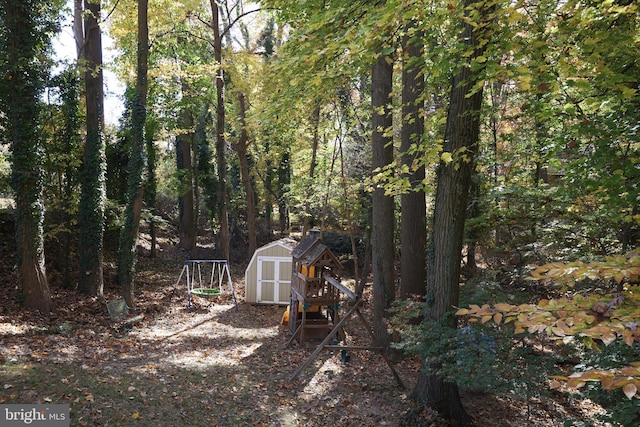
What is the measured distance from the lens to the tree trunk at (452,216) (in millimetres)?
5312

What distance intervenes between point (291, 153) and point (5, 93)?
13543mm

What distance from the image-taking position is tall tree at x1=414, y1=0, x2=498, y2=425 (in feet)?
17.4

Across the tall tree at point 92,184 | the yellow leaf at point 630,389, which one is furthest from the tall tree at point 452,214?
the tall tree at point 92,184

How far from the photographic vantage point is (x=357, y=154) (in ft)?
51.9

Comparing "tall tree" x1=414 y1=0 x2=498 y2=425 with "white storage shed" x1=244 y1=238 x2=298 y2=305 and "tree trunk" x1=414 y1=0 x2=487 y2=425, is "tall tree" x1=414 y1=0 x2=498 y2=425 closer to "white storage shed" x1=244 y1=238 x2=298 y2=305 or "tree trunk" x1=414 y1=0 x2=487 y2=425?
"tree trunk" x1=414 y1=0 x2=487 y2=425

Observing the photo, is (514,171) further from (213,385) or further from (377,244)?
(213,385)

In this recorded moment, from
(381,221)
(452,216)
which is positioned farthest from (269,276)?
(452,216)

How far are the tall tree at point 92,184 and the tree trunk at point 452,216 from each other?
357 inches

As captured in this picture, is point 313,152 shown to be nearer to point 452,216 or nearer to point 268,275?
point 268,275

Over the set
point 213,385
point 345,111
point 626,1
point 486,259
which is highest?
point 345,111

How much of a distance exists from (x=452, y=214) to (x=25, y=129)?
338 inches

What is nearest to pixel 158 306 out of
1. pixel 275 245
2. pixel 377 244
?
pixel 275 245

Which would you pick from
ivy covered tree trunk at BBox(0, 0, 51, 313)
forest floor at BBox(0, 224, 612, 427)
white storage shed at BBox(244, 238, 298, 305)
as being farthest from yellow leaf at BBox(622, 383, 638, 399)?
white storage shed at BBox(244, 238, 298, 305)

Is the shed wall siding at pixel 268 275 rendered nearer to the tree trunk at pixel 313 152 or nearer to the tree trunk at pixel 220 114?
the tree trunk at pixel 220 114
